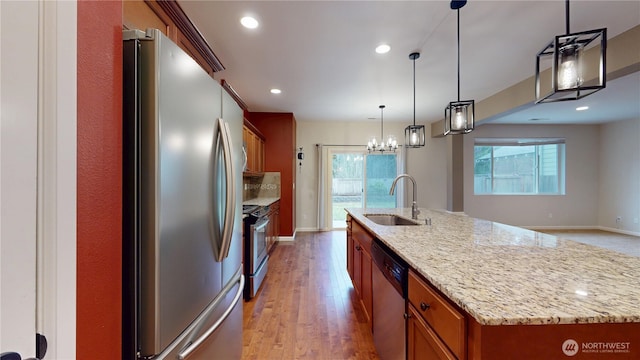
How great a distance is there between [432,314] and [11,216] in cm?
123

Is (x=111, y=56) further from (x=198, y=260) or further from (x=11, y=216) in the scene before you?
(x=198, y=260)

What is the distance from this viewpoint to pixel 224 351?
4.33ft

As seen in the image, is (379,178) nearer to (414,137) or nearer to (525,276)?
(414,137)

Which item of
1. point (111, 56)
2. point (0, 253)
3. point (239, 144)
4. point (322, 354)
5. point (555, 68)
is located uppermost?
point (555, 68)

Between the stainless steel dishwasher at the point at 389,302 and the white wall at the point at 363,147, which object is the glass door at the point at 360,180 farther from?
the stainless steel dishwasher at the point at 389,302

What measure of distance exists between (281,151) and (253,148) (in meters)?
1.04

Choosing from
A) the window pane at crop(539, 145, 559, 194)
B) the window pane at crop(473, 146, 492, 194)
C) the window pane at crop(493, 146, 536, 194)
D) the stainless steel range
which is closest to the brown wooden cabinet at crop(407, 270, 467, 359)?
the stainless steel range

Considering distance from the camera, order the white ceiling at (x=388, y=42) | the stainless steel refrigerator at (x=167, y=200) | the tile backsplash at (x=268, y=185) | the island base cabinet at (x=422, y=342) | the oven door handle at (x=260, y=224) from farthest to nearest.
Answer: the tile backsplash at (x=268, y=185) → the oven door handle at (x=260, y=224) → the white ceiling at (x=388, y=42) → the island base cabinet at (x=422, y=342) → the stainless steel refrigerator at (x=167, y=200)

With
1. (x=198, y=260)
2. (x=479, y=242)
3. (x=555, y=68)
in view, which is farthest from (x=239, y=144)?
(x=555, y=68)

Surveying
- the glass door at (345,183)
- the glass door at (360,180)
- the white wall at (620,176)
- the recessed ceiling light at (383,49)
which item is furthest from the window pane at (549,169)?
the recessed ceiling light at (383,49)

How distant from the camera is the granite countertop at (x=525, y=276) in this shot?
2.39 ft

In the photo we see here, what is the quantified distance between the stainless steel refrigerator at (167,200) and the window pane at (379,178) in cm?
556

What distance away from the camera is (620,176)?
5.96m

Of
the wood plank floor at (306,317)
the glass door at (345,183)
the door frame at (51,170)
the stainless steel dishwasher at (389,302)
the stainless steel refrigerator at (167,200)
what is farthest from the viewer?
the glass door at (345,183)
